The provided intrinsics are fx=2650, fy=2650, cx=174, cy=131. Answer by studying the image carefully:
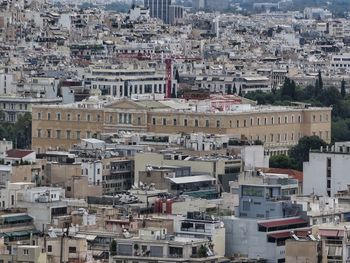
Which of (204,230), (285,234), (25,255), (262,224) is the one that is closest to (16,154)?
(204,230)

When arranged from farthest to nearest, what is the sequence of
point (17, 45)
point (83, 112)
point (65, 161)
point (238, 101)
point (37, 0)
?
point (37, 0) → point (17, 45) → point (238, 101) → point (83, 112) → point (65, 161)

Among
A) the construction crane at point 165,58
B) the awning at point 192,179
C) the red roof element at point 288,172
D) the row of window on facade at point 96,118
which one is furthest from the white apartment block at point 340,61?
the awning at point 192,179

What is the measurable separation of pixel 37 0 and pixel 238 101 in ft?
290

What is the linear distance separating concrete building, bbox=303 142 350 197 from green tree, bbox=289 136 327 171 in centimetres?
976

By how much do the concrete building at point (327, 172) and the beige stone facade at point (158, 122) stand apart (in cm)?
1534

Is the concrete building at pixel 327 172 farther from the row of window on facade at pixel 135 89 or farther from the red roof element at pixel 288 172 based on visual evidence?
the row of window on facade at pixel 135 89

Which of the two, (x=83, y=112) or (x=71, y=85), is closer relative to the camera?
(x=83, y=112)

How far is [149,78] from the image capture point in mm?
101062

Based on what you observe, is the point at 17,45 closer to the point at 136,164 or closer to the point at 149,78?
the point at 149,78

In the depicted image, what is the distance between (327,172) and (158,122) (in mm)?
18562

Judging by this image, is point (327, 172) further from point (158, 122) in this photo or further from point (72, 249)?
point (158, 122)

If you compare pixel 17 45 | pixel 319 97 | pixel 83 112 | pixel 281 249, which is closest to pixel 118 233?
pixel 281 249

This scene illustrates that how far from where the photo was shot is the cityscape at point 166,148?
45.8 m

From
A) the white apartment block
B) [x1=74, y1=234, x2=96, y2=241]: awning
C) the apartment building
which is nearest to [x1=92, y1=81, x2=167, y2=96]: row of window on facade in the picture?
the apartment building
